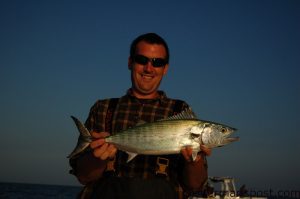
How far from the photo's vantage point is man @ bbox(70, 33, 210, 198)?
18.9 feet

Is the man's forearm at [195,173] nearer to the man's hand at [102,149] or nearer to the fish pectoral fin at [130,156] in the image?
the fish pectoral fin at [130,156]

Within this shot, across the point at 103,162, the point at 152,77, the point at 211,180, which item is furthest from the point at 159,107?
the point at 211,180

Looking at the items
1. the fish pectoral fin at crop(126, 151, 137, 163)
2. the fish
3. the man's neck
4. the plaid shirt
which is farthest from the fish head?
the man's neck

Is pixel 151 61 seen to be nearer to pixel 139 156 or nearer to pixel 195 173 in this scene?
pixel 139 156

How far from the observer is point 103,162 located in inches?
228

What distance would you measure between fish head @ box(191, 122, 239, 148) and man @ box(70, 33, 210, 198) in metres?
0.17

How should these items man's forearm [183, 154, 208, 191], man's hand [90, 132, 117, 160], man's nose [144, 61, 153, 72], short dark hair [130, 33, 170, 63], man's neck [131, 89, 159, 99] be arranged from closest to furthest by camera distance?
man's hand [90, 132, 117, 160], man's forearm [183, 154, 208, 191], man's nose [144, 61, 153, 72], short dark hair [130, 33, 170, 63], man's neck [131, 89, 159, 99]

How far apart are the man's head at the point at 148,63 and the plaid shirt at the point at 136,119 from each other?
20 centimetres

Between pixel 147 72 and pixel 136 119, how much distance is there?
0.75 metres

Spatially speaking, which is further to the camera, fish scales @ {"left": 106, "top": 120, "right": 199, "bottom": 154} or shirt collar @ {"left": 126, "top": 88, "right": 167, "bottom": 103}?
shirt collar @ {"left": 126, "top": 88, "right": 167, "bottom": 103}

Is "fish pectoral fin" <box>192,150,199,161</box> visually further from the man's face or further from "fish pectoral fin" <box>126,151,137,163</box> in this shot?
the man's face

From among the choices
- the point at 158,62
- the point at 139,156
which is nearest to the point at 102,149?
the point at 139,156

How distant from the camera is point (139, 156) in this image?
6.27 metres

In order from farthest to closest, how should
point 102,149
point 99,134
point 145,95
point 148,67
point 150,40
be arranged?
point 145,95 → point 150,40 → point 148,67 → point 99,134 → point 102,149
